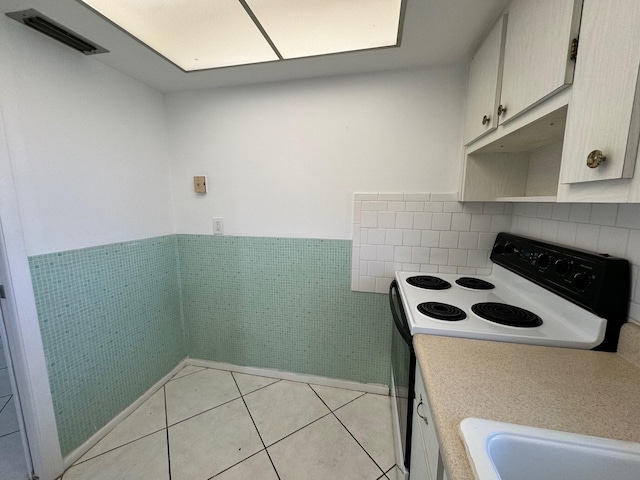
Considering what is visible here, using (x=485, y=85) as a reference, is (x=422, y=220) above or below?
below

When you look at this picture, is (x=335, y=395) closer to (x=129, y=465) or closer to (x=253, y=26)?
(x=129, y=465)

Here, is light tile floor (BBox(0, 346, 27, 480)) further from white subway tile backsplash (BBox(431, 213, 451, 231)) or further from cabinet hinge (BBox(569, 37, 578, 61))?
cabinet hinge (BBox(569, 37, 578, 61))

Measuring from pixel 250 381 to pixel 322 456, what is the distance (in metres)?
0.82

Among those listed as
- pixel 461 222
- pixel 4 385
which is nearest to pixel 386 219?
pixel 461 222

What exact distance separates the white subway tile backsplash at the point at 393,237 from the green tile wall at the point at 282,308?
0.26 m

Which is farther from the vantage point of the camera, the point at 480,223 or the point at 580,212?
the point at 480,223

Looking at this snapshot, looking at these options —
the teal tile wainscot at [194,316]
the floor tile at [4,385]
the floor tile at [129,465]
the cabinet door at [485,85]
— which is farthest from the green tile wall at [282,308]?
the floor tile at [4,385]

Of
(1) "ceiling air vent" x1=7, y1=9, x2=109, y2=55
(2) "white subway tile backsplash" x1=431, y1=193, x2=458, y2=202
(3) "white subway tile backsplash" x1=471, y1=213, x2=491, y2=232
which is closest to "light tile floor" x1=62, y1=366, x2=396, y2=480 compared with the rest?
(3) "white subway tile backsplash" x1=471, y1=213, x2=491, y2=232

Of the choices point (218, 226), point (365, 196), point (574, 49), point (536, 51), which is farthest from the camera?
point (218, 226)

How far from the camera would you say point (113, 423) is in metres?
1.58

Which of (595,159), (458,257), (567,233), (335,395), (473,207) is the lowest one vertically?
Answer: (335,395)

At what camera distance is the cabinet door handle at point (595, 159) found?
1.87 ft

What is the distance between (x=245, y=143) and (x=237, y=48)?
1.88ft

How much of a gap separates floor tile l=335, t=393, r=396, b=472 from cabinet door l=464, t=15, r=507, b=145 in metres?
1.74
